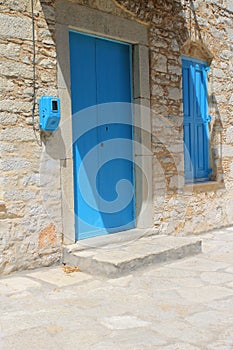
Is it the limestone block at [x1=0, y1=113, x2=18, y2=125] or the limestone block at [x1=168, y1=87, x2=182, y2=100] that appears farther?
the limestone block at [x1=168, y1=87, x2=182, y2=100]

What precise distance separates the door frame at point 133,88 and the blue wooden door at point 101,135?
0.11 m

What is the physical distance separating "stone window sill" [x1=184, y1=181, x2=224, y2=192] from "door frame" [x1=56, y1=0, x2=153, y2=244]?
0.90 metres

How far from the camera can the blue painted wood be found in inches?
247

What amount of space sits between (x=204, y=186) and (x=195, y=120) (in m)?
1.02

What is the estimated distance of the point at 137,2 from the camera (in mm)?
5254

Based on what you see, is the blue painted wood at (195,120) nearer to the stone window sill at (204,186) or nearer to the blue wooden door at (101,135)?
the stone window sill at (204,186)

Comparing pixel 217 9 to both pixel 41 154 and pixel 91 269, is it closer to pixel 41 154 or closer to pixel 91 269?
pixel 41 154

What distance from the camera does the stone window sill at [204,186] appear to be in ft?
20.0

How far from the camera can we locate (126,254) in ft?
A: 14.1

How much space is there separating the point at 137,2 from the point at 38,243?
3192 mm

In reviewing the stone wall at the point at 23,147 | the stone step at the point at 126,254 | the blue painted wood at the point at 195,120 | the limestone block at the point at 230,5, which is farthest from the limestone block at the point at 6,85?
the limestone block at the point at 230,5

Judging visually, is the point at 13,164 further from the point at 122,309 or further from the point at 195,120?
the point at 195,120

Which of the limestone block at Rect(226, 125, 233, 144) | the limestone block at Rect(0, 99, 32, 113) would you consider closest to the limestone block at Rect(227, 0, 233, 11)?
the limestone block at Rect(226, 125, 233, 144)

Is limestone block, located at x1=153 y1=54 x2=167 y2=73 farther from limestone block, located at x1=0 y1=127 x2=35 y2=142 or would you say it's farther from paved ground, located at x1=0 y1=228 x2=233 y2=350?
paved ground, located at x1=0 y1=228 x2=233 y2=350
